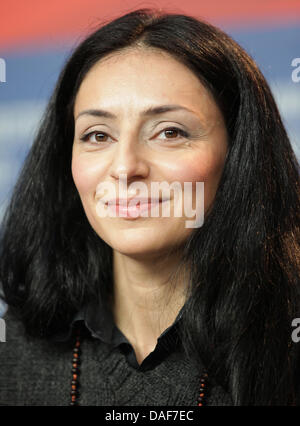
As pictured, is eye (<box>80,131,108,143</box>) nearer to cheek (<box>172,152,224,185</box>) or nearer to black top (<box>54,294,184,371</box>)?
cheek (<box>172,152,224,185</box>)

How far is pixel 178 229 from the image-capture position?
1590mm

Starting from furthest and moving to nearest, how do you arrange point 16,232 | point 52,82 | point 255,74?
point 52,82 < point 16,232 < point 255,74

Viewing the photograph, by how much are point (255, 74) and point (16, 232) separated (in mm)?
762

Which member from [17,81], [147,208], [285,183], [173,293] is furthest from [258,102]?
[17,81]

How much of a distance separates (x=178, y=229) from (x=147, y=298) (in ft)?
0.75

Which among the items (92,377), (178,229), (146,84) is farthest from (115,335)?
(146,84)

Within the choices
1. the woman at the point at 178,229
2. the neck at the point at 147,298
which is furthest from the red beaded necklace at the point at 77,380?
the neck at the point at 147,298

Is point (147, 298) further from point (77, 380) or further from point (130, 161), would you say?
point (130, 161)

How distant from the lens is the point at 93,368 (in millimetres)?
1736

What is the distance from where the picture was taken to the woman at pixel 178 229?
62.0 inches

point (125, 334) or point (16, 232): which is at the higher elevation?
point (16, 232)

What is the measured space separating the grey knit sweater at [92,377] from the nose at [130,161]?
446 mm
